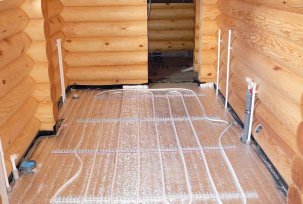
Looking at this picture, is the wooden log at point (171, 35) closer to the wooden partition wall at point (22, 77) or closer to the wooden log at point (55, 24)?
the wooden log at point (55, 24)

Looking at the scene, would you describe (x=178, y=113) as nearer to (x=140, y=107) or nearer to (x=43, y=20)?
(x=140, y=107)

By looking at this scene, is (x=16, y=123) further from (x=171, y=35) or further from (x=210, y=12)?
(x=171, y=35)

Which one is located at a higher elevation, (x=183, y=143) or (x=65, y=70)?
(x=65, y=70)

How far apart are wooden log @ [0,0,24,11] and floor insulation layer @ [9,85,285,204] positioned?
142cm

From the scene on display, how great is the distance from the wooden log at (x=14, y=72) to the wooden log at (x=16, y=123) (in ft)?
0.91

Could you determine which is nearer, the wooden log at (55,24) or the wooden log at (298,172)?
the wooden log at (298,172)

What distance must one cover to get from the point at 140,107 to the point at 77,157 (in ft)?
4.95

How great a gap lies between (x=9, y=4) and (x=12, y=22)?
159mm

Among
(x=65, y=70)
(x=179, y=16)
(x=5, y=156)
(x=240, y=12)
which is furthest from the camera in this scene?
(x=179, y=16)

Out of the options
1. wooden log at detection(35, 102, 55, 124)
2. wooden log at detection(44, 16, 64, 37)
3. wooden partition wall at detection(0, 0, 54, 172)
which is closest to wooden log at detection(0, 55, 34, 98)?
wooden partition wall at detection(0, 0, 54, 172)

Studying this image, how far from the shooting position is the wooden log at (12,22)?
2.85 m

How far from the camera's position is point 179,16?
294 inches

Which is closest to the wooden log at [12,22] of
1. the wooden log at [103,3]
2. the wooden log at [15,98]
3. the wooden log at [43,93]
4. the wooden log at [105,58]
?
the wooden log at [15,98]

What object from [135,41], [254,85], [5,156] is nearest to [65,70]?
[135,41]
